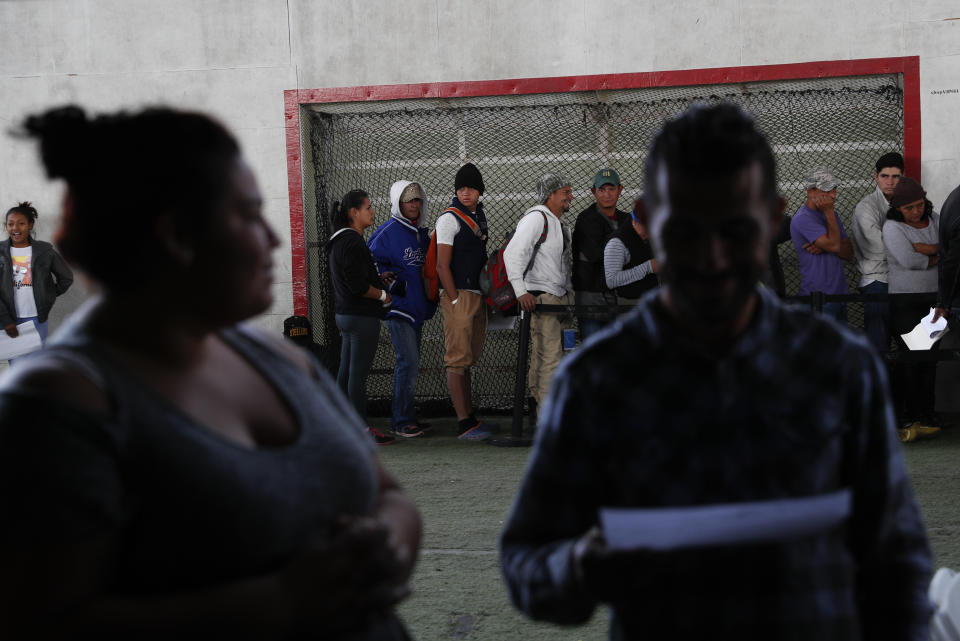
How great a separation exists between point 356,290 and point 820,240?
3.57 m

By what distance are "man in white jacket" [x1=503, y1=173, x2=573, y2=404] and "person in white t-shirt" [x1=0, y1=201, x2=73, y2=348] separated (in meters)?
4.17

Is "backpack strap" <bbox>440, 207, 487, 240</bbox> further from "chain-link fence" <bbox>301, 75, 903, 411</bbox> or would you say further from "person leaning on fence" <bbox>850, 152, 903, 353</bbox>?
"person leaning on fence" <bbox>850, 152, 903, 353</bbox>

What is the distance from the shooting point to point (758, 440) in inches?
49.4

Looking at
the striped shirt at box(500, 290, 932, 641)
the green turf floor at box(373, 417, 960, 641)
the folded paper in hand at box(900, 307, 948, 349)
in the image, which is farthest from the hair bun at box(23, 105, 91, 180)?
the folded paper in hand at box(900, 307, 948, 349)

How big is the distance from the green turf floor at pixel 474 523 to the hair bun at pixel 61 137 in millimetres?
2650

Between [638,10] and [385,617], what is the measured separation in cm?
855

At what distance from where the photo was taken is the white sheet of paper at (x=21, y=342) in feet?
28.1

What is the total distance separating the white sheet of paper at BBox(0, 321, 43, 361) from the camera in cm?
856

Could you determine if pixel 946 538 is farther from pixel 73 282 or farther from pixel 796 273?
pixel 73 282

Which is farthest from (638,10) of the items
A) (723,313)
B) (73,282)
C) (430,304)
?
(723,313)

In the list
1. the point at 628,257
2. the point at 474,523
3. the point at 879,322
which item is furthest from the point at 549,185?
the point at 474,523

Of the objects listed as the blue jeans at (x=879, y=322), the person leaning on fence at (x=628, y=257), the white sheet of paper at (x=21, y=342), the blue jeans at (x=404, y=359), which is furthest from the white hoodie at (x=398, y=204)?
the blue jeans at (x=879, y=322)

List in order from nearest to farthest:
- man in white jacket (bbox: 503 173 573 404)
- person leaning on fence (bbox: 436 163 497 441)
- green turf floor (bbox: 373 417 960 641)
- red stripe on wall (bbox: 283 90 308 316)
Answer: green turf floor (bbox: 373 417 960 641), man in white jacket (bbox: 503 173 573 404), person leaning on fence (bbox: 436 163 497 441), red stripe on wall (bbox: 283 90 308 316)

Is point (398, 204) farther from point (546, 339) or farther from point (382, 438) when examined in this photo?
point (382, 438)
